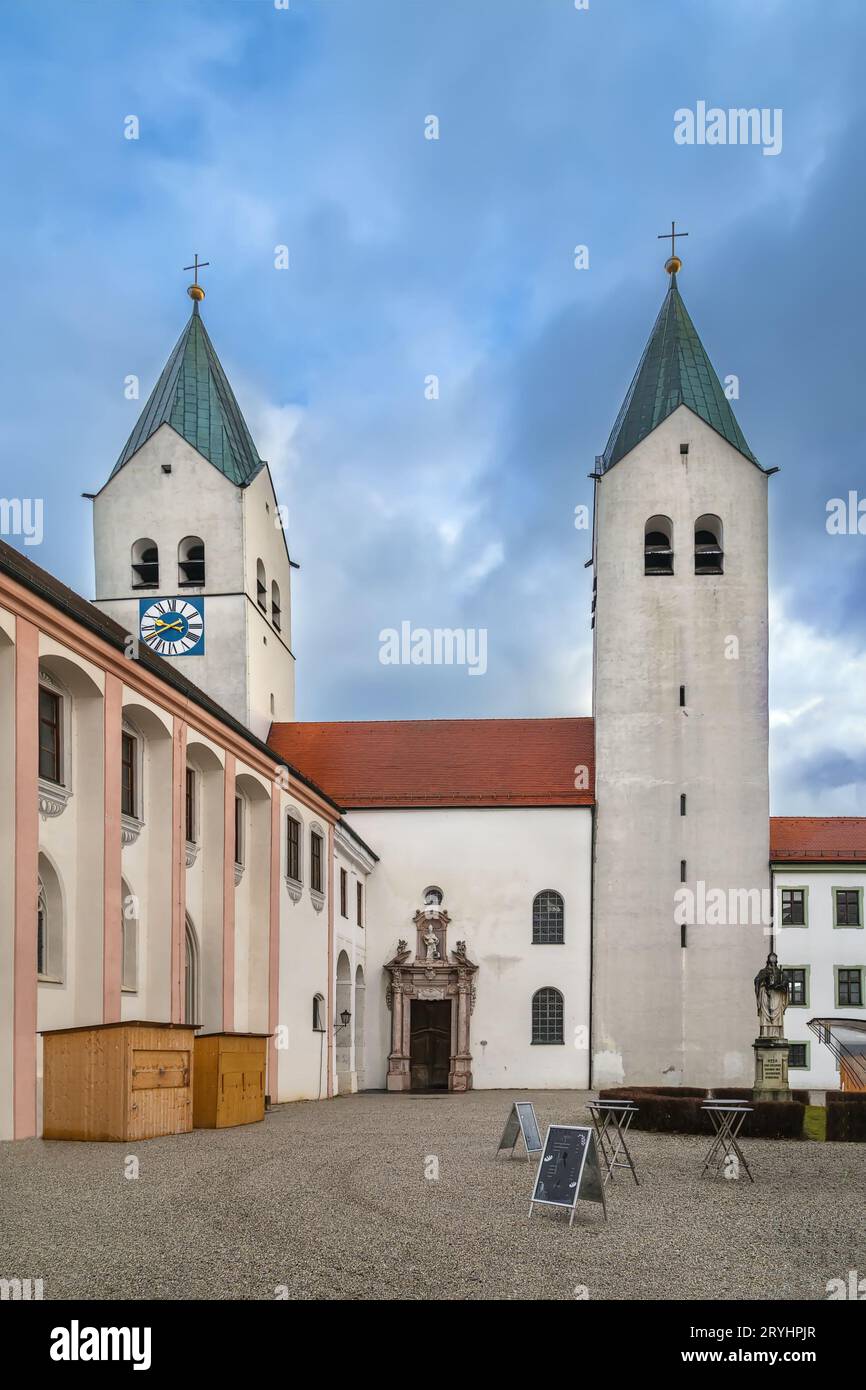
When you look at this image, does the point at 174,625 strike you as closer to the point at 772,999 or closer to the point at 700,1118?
the point at 772,999

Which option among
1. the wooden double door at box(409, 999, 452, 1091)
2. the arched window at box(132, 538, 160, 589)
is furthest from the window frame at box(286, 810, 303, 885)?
the arched window at box(132, 538, 160, 589)

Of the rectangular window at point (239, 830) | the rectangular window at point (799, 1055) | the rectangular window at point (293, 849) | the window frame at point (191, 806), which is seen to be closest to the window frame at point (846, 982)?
the rectangular window at point (799, 1055)

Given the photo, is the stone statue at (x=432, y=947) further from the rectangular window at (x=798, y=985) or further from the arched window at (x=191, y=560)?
the arched window at (x=191, y=560)

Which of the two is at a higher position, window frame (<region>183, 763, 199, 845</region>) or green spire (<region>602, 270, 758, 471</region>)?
green spire (<region>602, 270, 758, 471</region>)

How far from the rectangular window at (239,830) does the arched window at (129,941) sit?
17.8 ft

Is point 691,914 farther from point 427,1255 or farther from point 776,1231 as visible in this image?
point 427,1255

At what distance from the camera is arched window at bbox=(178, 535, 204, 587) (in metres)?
39.9

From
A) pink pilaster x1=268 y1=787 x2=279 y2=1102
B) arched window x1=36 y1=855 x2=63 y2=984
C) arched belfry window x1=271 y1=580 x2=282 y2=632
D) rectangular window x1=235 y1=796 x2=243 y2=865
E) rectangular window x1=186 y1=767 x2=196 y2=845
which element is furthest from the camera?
arched belfry window x1=271 y1=580 x2=282 y2=632

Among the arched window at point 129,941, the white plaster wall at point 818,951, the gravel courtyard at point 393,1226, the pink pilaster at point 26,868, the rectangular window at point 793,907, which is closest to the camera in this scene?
the gravel courtyard at point 393,1226

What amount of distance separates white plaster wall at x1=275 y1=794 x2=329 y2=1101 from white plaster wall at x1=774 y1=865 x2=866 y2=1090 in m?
14.3

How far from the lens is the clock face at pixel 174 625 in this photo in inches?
1560

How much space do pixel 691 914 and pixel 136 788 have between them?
792 inches

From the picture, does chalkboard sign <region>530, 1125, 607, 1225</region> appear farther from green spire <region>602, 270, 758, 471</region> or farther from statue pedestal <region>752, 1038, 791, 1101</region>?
green spire <region>602, 270, 758, 471</region>

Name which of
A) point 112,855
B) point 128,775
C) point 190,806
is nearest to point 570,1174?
point 112,855
